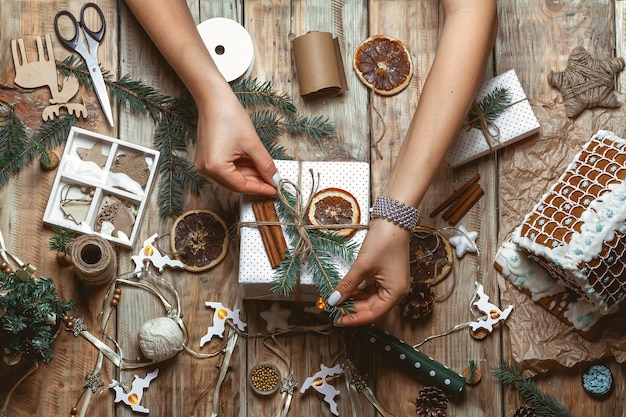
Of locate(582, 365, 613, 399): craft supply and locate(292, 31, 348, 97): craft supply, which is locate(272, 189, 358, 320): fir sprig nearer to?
locate(292, 31, 348, 97): craft supply

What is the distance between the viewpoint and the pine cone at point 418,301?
1682 millimetres

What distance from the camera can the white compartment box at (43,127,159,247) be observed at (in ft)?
5.58

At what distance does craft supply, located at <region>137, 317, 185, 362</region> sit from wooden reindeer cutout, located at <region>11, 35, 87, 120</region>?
0.50 metres

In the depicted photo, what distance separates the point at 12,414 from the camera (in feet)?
5.50

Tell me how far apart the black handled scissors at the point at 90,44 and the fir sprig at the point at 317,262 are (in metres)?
0.50

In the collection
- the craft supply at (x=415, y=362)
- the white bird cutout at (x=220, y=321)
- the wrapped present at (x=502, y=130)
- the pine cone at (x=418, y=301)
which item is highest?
the wrapped present at (x=502, y=130)

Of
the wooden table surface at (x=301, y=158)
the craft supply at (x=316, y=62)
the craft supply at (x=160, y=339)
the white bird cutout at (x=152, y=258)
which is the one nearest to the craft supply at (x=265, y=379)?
the wooden table surface at (x=301, y=158)

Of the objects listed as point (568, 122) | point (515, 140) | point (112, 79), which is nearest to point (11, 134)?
point (112, 79)

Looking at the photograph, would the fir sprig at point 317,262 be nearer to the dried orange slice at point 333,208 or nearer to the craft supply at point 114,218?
the dried orange slice at point 333,208

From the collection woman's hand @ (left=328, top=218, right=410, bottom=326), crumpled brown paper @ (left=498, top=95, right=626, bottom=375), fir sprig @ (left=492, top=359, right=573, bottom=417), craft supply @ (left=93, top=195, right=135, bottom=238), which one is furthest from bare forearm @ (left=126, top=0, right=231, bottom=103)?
fir sprig @ (left=492, top=359, right=573, bottom=417)

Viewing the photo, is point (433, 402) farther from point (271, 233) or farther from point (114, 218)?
point (114, 218)

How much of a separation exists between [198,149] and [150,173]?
0.60ft

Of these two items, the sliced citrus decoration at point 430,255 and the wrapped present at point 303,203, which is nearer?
the wrapped present at point 303,203

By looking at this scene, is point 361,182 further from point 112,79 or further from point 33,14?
point 33,14
